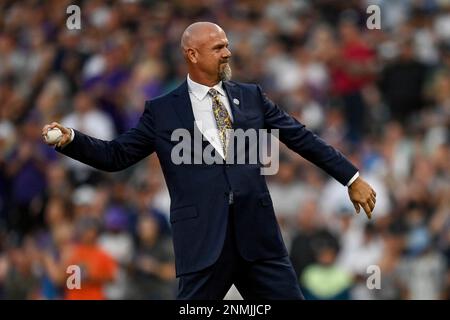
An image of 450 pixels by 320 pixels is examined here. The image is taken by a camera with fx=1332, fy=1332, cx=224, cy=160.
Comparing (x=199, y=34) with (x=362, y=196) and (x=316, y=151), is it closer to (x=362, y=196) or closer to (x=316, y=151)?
(x=316, y=151)

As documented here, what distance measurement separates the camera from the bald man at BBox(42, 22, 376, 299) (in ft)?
23.5

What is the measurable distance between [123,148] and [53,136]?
460mm

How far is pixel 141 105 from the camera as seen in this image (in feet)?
46.5

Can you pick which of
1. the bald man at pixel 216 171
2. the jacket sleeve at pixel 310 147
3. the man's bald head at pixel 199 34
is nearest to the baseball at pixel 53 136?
the bald man at pixel 216 171

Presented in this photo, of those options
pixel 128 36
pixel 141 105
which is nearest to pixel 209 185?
pixel 141 105

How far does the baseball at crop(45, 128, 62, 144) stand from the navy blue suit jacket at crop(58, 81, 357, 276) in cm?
13

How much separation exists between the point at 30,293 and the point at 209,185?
16.6 ft

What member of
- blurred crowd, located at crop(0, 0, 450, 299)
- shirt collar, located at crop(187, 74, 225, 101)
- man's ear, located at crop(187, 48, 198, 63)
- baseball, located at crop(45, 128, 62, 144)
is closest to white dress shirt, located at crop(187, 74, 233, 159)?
shirt collar, located at crop(187, 74, 225, 101)

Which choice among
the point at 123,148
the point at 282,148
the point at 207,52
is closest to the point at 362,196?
the point at 207,52

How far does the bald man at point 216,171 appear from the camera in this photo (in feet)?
23.5

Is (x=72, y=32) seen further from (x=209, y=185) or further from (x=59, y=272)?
(x=209, y=185)

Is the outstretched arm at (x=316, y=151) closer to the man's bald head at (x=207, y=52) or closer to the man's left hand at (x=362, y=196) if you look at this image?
the man's left hand at (x=362, y=196)
